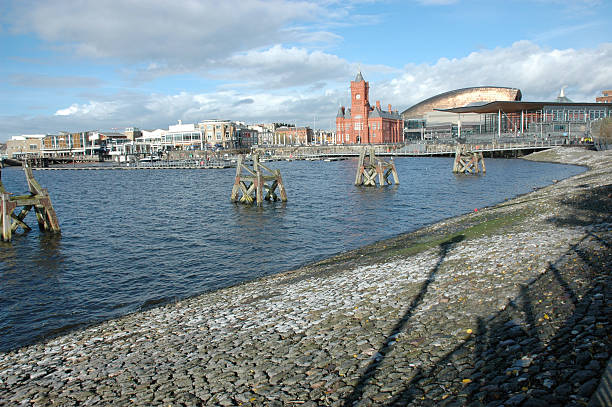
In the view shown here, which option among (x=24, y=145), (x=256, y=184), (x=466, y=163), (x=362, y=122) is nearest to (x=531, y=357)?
(x=256, y=184)

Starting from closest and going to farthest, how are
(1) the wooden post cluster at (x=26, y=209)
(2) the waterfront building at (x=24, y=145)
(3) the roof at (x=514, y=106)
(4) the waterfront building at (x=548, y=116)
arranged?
(1) the wooden post cluster at (x=26, y=209)
(4) the waterfront building at (x=548, y=116)
(3) the roof at (x=514, y=106)
(2) the waterfront building at (x=24, y=145)

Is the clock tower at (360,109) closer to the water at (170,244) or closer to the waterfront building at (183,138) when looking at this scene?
the waterfront building at (183,138)

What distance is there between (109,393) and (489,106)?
12362cm

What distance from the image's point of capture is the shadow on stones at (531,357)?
5812 millimetres

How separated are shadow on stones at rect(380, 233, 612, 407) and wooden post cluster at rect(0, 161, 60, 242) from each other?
24.6m

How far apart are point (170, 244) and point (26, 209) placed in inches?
457

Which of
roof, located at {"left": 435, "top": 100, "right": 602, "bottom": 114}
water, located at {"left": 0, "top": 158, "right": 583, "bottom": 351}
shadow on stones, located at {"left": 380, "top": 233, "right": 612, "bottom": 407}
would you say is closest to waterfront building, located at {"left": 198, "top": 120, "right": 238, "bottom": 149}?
roof, located at {"left": 435, "top": 100, "right": 602, "bottom": 114}

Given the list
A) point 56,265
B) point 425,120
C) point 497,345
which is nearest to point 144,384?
point 497,345

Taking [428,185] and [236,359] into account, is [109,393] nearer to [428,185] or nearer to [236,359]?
[236,359]

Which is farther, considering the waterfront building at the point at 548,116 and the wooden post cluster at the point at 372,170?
the waterfront building at the point at 548,116

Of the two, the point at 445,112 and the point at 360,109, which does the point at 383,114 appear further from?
the point at 445,112

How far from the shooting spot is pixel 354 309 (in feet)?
34.2

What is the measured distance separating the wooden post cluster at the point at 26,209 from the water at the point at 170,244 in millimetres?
804

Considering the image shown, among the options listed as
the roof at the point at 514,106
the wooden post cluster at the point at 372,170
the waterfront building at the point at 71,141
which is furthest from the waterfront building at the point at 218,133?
the wooden post cluster at the point at 372,170
